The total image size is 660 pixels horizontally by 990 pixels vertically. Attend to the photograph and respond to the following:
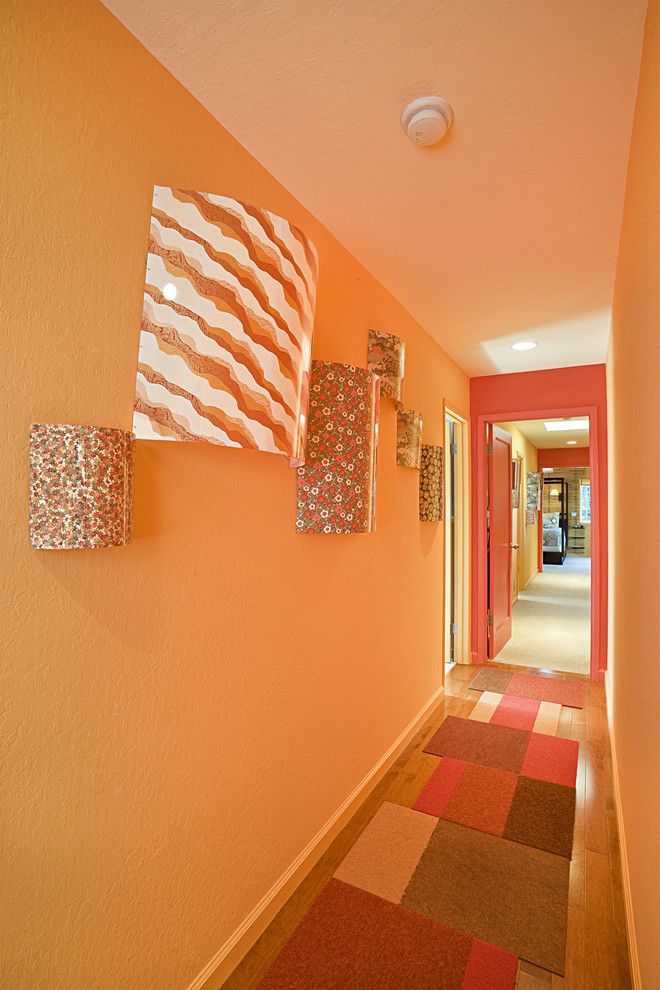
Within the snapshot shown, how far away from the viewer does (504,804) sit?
2.30m

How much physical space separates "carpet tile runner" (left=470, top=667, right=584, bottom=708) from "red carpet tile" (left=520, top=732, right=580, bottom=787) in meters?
0.57

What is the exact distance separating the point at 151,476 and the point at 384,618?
1633mm

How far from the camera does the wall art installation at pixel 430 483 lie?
304 cm

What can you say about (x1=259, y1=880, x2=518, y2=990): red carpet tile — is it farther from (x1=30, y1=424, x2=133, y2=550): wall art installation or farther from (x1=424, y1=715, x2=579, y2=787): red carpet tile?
(x1=30, y1=424, x2=133, y2=550): wall art installation

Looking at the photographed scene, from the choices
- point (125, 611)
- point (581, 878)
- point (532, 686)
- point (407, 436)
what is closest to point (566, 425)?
point (532, 686)

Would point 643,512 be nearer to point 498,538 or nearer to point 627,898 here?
point 627,898

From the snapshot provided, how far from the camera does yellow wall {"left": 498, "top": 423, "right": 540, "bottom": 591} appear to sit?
288 inches

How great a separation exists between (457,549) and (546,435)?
4920mm

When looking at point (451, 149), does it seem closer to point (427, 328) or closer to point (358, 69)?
point (358, 69)

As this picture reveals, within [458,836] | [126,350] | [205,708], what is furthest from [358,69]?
[458,836]

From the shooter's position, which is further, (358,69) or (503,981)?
(503,981)

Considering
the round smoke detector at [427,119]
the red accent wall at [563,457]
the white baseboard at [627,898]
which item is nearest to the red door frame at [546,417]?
the white baseboard at [627,898]

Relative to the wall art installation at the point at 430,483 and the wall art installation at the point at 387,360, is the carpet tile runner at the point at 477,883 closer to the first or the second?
the wall art installation at the point at 430,483

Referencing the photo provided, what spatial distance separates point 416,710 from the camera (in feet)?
9.98
